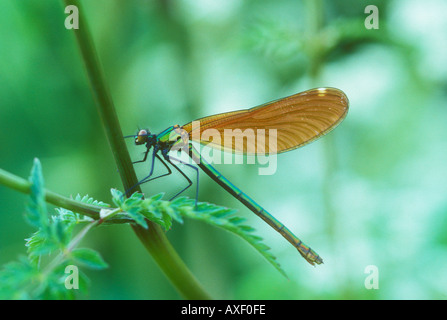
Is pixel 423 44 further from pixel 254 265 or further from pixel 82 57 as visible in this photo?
pixel 82 57

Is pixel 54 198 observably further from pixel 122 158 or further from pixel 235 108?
pixel 235 108

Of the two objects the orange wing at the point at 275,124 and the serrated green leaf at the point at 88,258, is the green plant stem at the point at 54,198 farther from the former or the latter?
the orange wing at the point at 275,124

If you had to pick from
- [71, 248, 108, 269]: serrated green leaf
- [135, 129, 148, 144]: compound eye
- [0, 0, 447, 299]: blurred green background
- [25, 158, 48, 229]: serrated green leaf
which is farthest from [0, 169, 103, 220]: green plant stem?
[0, 0, 447, 299]: blurred green background

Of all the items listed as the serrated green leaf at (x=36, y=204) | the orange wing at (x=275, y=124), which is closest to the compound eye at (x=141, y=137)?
the orange wing at (x=275, y=124)

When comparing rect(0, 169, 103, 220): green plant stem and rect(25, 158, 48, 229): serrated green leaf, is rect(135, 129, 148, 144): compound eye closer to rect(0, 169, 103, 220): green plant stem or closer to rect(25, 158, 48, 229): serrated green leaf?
rect(0, 169, 103, 220): green plant stem

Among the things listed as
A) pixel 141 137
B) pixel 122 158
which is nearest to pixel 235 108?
pixel 141 137
